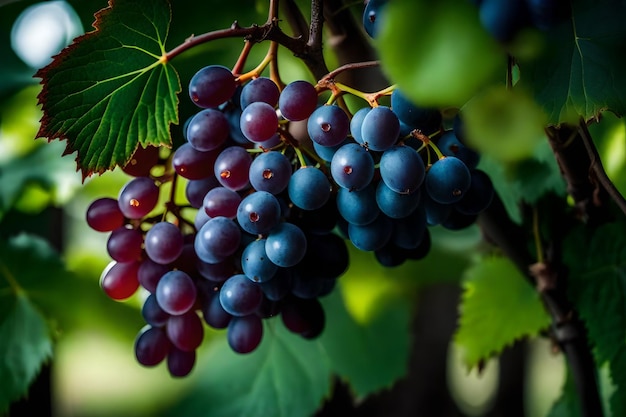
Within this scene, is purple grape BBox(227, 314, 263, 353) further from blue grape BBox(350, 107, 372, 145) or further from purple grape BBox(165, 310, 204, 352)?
blue grape BBox(350, 107, 372, 145)

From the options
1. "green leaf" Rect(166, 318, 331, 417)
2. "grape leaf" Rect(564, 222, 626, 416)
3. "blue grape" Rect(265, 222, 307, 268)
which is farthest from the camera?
"green leaf" Rect(166, 318, 331, 417)

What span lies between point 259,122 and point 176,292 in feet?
0.43

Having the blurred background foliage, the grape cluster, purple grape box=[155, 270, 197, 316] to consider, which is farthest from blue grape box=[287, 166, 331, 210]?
the blurred background foliage

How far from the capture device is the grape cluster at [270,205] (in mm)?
391

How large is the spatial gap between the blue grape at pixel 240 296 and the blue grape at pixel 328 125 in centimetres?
11

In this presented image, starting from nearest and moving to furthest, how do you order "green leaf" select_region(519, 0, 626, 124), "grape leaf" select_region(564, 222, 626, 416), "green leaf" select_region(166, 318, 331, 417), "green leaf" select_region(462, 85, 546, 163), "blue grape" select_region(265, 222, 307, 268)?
"green leaf" select_region(462, 85, 546, 163) → "green leaf" select_region(519, 0, 626, 124) → "blue grape" select_region(265, 222, 307, 268) → "grape leaf" select_region(564, 222, 626, 416) → "green leaf" select_region(166, 318, 331, 417)

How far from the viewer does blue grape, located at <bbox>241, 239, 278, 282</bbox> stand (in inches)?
16.7

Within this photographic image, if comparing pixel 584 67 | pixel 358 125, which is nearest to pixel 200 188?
pixel 358 125

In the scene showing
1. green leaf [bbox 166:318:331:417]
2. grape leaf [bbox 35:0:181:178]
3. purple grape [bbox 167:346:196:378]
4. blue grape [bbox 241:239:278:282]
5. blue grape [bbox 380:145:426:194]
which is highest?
grape leaf [bbox 35:0:181:178]

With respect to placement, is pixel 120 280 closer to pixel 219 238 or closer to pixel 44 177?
pixel 219 238

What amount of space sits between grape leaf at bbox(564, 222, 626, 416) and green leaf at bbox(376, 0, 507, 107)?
44 centimetres

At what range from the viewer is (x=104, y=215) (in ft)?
1.57

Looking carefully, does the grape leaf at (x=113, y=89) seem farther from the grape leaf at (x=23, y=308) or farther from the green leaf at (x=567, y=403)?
the green leaf at (x=567, y=403)

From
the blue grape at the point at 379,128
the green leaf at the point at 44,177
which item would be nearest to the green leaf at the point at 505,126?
the blue grape at the point at 379,128
